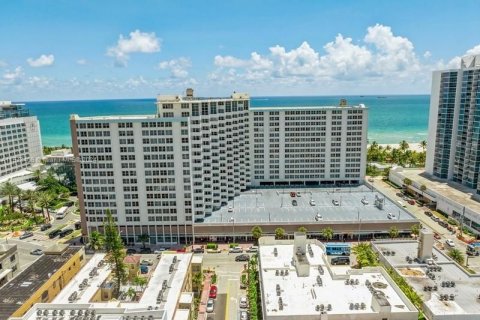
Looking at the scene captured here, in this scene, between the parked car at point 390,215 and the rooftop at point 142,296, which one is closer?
the rooftop at point 142,296

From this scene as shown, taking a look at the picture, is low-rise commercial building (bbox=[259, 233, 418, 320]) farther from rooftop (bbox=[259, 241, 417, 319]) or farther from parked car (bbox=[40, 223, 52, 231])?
parked car (bbox=[40, 223, 52, 231])

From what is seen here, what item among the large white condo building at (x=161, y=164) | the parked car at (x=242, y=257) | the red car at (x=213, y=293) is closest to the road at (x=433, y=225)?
the parked car at (x=242, y=257)

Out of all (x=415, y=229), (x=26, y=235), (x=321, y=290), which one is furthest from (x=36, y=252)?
(x=415, y=229)

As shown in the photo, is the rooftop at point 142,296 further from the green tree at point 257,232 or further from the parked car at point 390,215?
the parked car at point 390,215

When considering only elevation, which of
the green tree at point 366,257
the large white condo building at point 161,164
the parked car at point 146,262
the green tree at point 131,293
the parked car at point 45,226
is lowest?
the parked car at point 45,226

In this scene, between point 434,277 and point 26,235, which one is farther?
point 26,235

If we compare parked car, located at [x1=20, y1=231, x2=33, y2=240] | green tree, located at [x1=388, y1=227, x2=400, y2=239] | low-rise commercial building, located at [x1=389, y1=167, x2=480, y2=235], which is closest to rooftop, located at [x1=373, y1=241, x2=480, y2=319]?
green tree, located at [x1=388, y1=227, x2=400, y2=239]

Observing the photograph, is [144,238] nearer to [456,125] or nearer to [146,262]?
[146,262]
